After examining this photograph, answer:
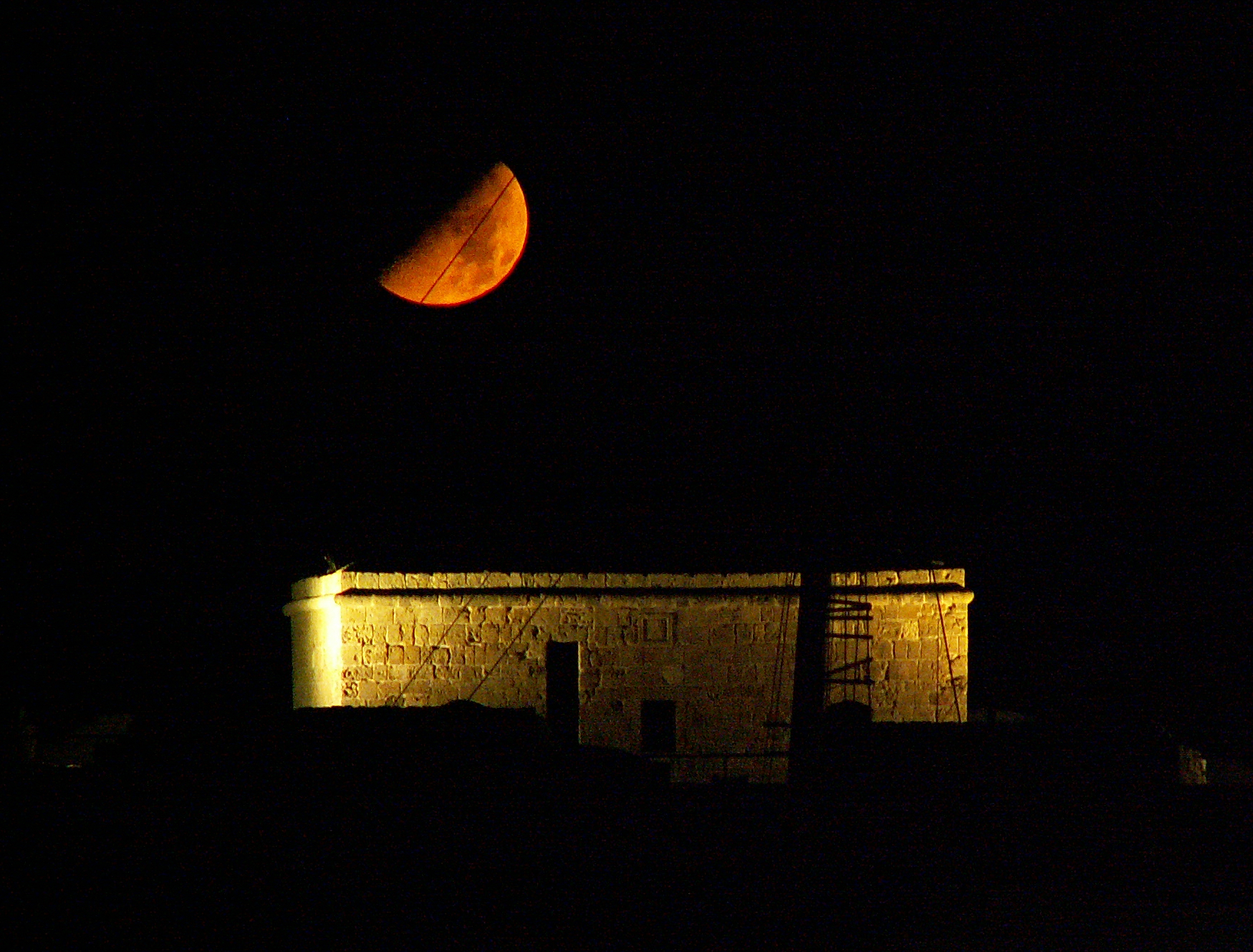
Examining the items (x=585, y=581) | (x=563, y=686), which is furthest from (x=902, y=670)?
(x=563, y=686)

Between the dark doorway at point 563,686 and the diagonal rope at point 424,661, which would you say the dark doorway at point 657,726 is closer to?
the dark doorway at point 563,686

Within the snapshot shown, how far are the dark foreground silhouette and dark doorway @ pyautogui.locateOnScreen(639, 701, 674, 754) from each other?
5.91 m

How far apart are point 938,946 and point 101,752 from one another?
25.1ft

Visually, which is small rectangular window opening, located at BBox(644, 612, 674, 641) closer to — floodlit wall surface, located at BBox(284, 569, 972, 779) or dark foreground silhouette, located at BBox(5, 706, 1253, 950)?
floodlit wall surface, located at BBox(284, 569, 972, 779)

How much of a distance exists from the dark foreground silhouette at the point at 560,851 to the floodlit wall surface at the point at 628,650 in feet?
19.1

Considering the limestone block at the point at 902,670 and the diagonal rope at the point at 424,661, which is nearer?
the diagonal rope at the point at 424,661

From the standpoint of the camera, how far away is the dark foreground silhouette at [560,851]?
758 centimetres

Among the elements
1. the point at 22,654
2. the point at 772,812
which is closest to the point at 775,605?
the point at 772,812

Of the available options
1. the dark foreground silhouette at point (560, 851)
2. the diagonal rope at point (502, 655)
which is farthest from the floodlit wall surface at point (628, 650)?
the dark foreground silhouette at point (560, 851)

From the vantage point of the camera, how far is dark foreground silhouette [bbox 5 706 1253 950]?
24.9 feet

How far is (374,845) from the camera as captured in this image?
8.39 m

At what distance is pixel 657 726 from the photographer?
17.8 meters

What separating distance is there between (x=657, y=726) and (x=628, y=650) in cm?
127

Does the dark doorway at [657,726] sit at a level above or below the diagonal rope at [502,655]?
below
